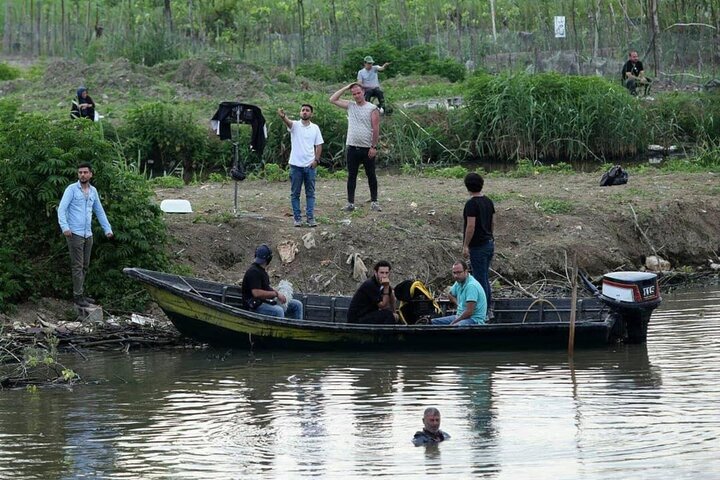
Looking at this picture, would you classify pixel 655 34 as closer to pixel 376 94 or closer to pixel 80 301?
pixel 376 94

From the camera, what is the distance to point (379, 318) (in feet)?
47.8

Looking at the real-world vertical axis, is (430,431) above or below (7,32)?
below

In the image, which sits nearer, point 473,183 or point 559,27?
point 473,183

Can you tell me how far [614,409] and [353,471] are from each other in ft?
9.76

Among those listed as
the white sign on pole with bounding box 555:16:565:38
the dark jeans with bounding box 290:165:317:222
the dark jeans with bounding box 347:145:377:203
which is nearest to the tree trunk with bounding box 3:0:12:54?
the white sign on pole with bounding box 555:16:565:38

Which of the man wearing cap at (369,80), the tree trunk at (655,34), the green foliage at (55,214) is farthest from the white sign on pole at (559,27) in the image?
the green foliage at (55,214)

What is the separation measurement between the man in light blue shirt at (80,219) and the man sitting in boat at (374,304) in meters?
3.02

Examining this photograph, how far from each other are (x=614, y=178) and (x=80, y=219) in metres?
10.7

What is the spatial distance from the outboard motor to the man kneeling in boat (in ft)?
11.7

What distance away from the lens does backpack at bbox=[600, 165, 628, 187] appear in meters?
22.7

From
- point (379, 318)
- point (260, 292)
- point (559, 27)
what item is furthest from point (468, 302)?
point (559, 27)

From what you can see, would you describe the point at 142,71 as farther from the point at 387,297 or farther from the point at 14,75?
the point at 387,297

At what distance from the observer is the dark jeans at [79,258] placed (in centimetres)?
1533

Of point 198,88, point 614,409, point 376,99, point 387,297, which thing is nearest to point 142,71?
point 198,88
